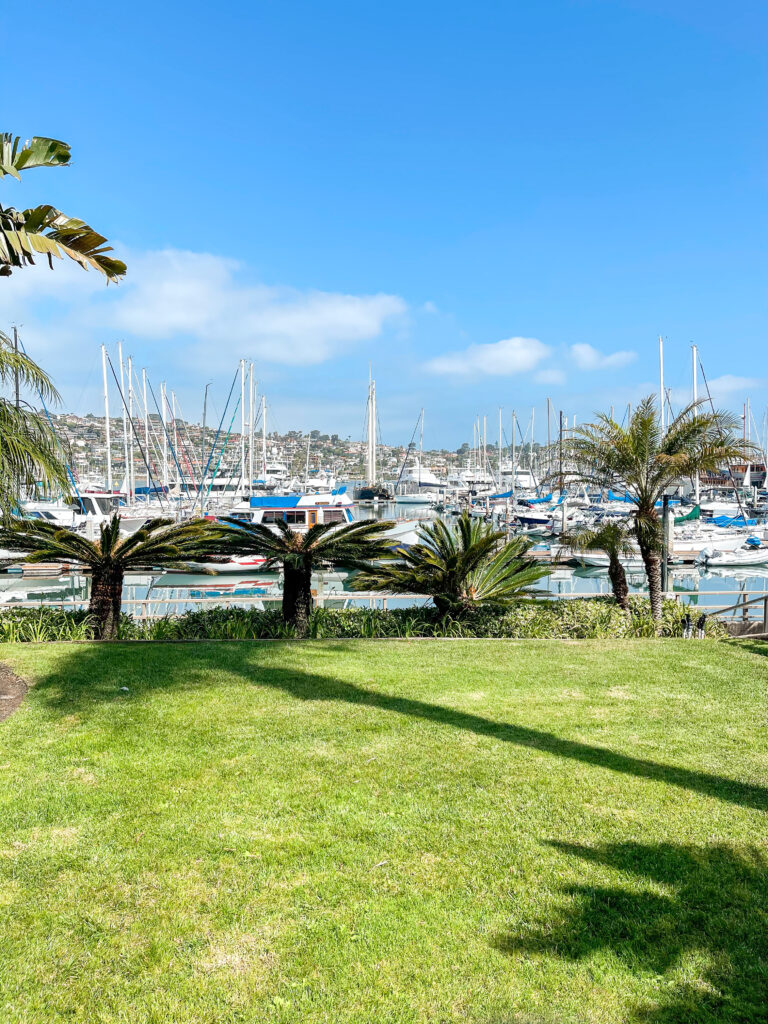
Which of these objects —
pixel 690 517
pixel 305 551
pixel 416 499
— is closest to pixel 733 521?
pixel 690 517

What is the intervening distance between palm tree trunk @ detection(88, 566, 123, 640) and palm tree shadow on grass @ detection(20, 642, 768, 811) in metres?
1.21

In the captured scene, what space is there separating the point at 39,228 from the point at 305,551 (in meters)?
5.84

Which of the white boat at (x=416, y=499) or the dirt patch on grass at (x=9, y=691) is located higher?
the white boat at (x=416, y=499)

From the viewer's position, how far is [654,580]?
1221cm

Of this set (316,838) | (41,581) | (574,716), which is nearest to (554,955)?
(316,838)

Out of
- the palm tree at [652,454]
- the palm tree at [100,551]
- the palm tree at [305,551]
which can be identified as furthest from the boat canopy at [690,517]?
the palm tree at [100,551]

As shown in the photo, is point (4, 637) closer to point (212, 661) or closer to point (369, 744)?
point (212, 661)

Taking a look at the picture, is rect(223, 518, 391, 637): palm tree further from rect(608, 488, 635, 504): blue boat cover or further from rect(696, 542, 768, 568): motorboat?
rect(696, 542, 768, 568): motorboat

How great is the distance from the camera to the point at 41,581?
2875 cm

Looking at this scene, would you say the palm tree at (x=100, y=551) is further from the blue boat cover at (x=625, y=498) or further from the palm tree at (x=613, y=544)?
the blue boat cover at (x=625, y=498)

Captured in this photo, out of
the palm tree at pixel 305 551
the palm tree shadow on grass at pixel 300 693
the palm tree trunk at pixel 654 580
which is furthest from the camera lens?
the palm tree trunk at pixel 654 580

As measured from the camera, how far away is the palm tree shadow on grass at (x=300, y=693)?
5.03 m

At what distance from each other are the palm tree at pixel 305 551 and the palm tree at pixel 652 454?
4.97 m

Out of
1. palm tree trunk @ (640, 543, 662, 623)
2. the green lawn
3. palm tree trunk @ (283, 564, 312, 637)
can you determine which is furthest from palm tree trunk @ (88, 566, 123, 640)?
palm tree trunk @ (640, 543, 662, 623)
